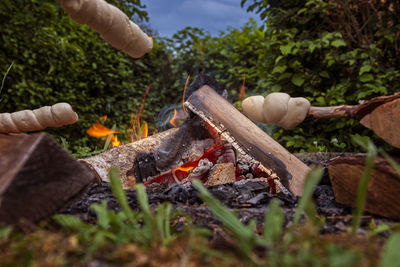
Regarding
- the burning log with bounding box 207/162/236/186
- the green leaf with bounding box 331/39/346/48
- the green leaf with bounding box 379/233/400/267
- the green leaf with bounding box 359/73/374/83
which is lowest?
the burning log with bounding box 207/162/236/186

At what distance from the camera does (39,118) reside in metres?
1.24

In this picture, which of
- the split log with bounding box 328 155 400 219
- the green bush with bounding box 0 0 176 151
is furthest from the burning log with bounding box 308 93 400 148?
the green bush with bounding box 0 0 176 151

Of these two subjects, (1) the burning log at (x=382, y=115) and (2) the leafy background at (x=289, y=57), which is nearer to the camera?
(1) the burning log at (x=382, y=115)

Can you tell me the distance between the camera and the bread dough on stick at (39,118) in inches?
48.2

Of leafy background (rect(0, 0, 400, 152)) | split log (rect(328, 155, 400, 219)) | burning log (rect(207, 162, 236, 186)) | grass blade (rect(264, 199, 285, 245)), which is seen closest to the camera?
grass blade (rect(264, 199, 285, 245))

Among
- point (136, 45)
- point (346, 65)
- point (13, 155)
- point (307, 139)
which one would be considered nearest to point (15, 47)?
point (136, 45)

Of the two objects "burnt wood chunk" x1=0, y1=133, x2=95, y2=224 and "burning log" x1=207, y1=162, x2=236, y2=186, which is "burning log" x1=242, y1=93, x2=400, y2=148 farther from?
"burnt wood chunk" x1=0, y1=133, x2=95, y2=224

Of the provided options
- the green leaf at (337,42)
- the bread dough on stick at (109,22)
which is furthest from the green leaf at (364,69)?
the bread dough on stick at (109,22)

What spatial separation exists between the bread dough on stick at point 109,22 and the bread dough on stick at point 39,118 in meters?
0.45

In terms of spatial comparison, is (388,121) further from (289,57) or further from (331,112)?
(289,57)

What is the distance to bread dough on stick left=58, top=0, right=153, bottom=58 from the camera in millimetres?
843

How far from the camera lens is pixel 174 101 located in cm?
632

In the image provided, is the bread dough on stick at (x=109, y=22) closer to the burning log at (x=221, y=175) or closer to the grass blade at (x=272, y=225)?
the grass blade at (x=272, y=225)

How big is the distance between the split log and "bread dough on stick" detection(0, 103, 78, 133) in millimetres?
1226
